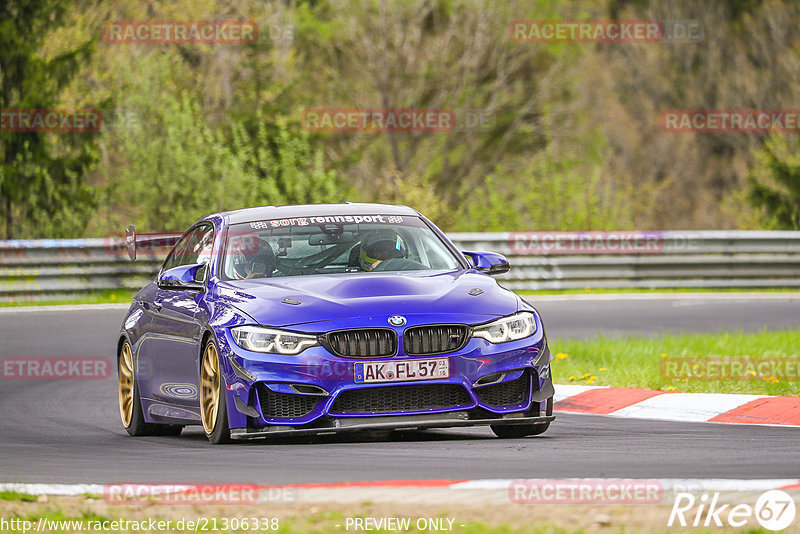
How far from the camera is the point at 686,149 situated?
52531mm

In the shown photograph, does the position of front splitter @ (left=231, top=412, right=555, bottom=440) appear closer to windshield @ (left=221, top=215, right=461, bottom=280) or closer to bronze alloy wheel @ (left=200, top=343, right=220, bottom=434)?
bronze alloy wheel @ (left=200, top=343, right=220, bottom=434)

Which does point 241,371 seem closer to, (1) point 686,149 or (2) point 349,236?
(2) point 349,236

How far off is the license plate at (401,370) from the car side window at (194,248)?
189 centimetres

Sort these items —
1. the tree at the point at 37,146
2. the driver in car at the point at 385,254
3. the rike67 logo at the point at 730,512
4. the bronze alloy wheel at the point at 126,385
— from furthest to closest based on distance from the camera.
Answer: the tree at the point at 37,146, the bronze alloy wheel at the point at 126,385, the driver in car at the point at 385,254, the rike67 logo at the point at 730,512

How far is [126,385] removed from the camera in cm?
1093

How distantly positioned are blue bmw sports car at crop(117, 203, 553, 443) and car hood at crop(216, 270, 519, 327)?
1 cm

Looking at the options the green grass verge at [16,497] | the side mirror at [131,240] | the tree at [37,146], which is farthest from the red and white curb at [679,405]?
the tree at [37,146]

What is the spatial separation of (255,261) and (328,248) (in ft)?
1.58

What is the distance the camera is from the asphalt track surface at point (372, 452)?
7344mm

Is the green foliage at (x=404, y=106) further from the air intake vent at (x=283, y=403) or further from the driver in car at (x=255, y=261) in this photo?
the air intake vent at (x=283, y=403)

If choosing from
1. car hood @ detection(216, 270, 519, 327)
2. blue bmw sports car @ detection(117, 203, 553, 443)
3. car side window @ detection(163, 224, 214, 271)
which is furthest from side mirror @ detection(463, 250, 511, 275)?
car side window @ detection(163, 224, 214, 271)

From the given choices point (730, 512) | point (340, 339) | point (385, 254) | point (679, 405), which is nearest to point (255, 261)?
point (385, 254)

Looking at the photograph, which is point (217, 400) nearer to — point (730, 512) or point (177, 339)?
point (177, 339)

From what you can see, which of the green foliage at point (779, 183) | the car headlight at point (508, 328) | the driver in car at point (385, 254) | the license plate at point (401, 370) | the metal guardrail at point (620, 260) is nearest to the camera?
the license plate at point (401, 370)
